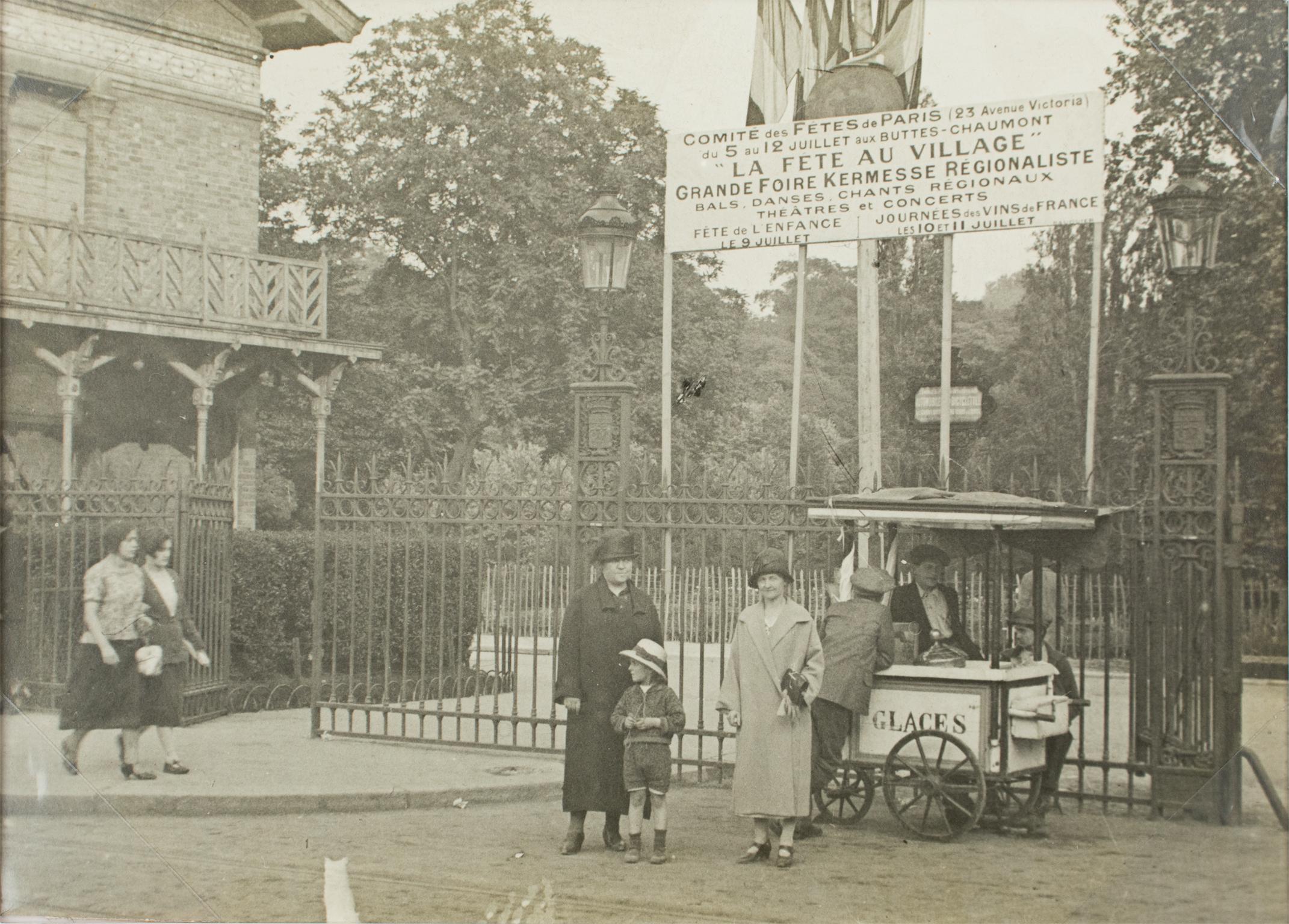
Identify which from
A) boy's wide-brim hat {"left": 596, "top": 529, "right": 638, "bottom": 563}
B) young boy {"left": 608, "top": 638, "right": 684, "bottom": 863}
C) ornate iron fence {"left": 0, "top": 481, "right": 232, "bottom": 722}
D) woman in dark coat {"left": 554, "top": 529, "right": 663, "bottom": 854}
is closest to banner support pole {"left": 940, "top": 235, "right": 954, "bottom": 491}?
boy's wide-brim hat {"left": 596, "top": 529, "right": 638, "bottom": 563}

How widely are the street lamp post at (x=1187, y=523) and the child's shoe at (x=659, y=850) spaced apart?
2972 mm

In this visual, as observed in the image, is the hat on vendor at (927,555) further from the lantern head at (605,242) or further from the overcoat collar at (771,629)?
the lantern head at (605,242)

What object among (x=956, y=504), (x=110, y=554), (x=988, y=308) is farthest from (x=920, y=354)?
(x=110, y=554)

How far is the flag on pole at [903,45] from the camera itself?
26.4ft

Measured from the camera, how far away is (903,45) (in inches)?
320

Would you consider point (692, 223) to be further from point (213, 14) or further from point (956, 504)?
point (213, 14)

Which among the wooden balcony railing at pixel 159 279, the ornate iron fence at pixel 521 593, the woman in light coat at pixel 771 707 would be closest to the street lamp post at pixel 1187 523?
the ornate iron fence at pixel 521 593

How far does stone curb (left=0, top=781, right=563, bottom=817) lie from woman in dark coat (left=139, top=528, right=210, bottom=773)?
625 mm

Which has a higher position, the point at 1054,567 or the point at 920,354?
the point at 920,354

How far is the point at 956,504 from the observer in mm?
6988

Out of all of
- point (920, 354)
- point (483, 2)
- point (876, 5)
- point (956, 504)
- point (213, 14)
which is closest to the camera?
point (956, 504)

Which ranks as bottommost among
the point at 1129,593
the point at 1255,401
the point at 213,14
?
the point at 1129,593

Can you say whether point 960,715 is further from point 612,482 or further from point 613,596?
point 612,482

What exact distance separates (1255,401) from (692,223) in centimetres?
383
